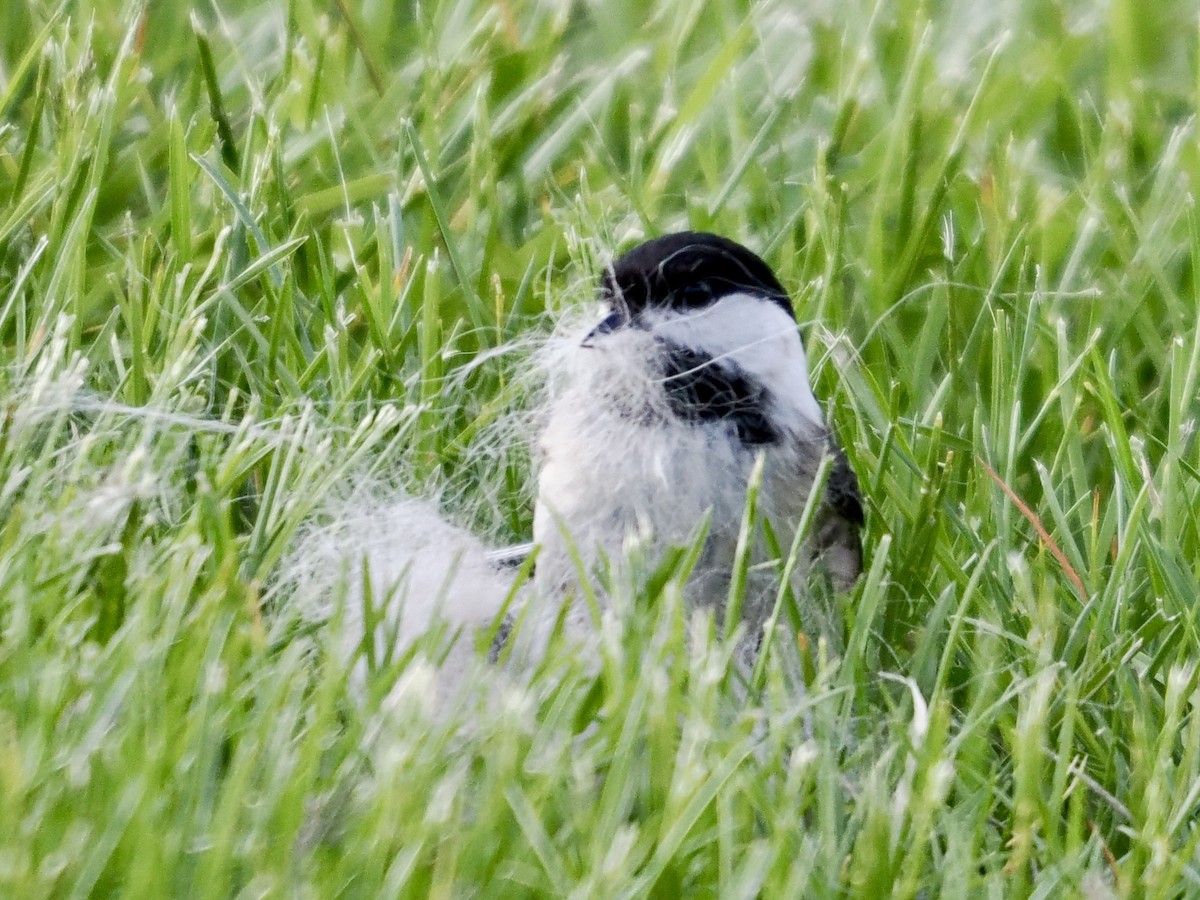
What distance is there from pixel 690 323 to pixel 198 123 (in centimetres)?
139

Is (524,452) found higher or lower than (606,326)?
lower

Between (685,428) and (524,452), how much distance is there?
0.40 meters

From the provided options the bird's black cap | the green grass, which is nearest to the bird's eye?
the bird's black cap

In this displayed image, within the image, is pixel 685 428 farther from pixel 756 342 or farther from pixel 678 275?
pixel 678 275

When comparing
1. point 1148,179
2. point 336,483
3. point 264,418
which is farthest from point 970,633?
point 1148,179

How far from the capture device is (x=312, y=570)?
82.2 inches

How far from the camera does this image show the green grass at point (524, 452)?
1.60 metres

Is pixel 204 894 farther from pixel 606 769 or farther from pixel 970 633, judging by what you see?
pixel 970 633

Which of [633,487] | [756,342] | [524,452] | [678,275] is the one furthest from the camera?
[524,452]

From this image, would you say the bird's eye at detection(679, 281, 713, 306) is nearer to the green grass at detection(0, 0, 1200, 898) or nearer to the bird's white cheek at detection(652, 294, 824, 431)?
the bird's white cheek at detection(652, 294, 824, 431)

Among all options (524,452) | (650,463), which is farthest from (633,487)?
(524,452)

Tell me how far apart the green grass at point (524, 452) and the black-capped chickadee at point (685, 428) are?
5.1 inches

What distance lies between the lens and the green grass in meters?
1.60

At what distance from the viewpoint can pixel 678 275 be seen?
233 cm
